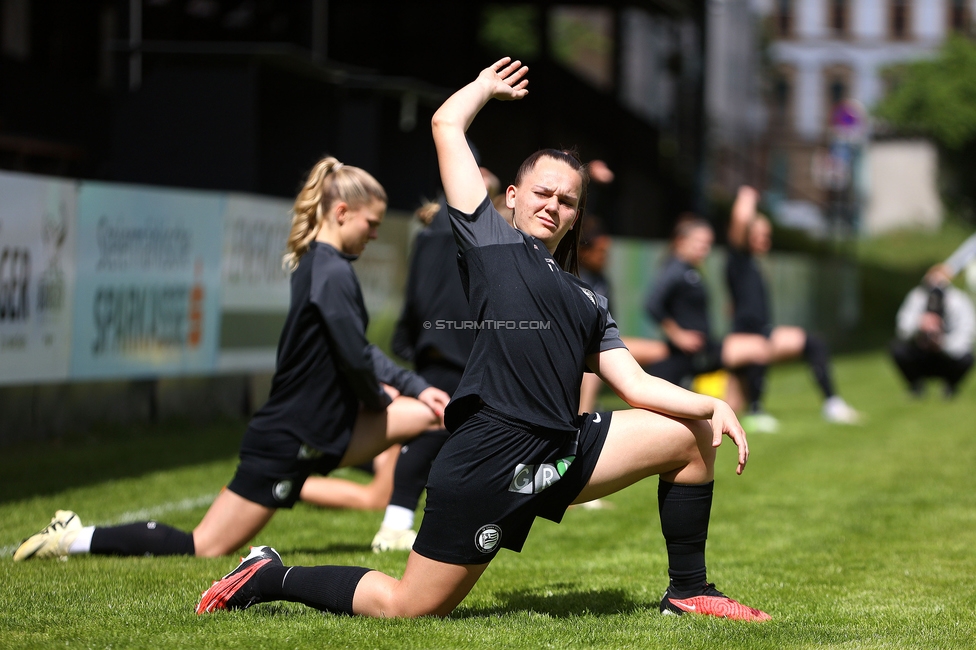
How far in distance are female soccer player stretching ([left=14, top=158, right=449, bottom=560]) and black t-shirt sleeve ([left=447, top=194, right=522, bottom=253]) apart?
1406mm

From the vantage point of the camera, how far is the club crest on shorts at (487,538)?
416 cm

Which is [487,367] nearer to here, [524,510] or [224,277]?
[524,510]

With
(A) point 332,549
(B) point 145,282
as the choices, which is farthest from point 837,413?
(A) point 332,549

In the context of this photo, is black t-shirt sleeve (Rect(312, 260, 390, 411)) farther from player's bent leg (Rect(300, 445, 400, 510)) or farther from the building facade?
the building facade

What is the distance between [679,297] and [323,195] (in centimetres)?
638

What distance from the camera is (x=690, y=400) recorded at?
427cm

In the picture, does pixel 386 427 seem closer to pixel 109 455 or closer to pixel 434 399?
pixel 434 399

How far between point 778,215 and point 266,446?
44739 millimetres

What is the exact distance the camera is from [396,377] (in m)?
5.94

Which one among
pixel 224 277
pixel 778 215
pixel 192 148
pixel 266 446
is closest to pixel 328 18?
pixel 192 148

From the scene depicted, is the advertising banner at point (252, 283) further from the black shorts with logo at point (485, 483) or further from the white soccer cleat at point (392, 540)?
the black shorts with logo at point (485, 483)

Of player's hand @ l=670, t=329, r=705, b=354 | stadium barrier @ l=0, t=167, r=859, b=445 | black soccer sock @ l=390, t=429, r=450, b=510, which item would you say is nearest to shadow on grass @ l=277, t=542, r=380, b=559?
black soccer sock @ l=390, t=429, r=450, b=510

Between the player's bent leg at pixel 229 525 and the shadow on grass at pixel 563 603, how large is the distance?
1103 millimetres

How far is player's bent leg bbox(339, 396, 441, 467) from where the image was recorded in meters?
5.75
